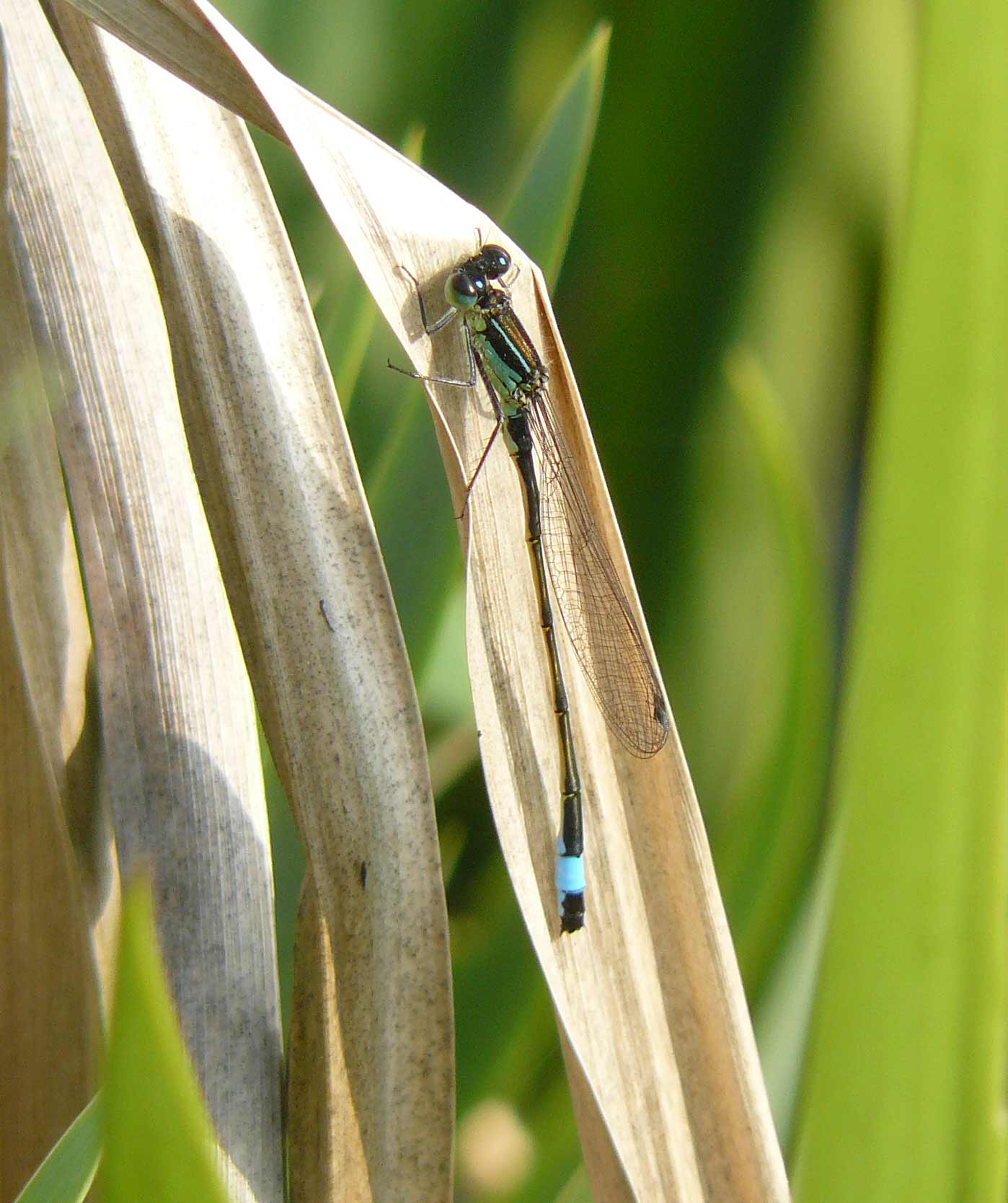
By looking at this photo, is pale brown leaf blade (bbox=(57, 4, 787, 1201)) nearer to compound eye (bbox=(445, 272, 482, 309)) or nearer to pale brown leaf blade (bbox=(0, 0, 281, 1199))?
compound eye (bbox=(445, 272, 482, 309))

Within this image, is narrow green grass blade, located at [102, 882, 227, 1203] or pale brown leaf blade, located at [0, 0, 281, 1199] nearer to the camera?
narrow green grass blade, located at [102, 882, 227, 1203]

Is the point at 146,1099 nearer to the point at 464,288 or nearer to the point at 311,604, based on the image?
the point at 311,604

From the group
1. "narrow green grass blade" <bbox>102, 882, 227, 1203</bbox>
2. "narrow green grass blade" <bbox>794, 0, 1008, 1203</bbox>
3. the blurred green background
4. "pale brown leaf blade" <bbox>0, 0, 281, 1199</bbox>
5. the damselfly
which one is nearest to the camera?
"narrow green grass blade" <bbox>102, 882, 227, 1203</bbox>

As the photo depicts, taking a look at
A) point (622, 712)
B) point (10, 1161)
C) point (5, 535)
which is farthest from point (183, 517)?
point (10, 1161)

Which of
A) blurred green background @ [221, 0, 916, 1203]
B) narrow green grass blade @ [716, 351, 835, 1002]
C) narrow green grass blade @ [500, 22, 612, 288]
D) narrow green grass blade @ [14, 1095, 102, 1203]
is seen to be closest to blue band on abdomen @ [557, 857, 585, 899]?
narrow green grass blade @ [14, 1095, 102, 1203]

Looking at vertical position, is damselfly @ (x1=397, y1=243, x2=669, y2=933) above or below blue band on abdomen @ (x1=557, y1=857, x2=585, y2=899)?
above

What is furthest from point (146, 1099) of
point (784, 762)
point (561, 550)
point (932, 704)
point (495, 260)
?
point (561, 550)

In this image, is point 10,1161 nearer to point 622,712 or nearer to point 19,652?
point 19,652
